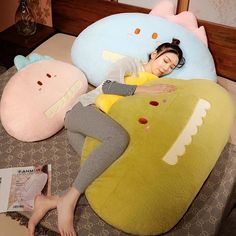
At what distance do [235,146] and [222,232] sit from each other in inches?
15.8

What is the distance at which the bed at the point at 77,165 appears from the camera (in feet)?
4.02

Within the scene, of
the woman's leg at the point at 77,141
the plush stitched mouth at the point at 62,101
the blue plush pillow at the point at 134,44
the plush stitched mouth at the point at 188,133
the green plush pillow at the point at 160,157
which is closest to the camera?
the green plush pillow at the point at 160,157

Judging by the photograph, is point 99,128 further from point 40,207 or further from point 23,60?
point 23,60

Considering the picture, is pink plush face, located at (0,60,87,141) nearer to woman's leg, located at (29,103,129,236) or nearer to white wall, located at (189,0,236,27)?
woman's leg, located at (29,103,129,236)

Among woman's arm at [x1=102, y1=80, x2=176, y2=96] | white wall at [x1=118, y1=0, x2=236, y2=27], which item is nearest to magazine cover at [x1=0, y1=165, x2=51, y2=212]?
woman's arm at [x1=102, y1=80, x2=176, y2=96]

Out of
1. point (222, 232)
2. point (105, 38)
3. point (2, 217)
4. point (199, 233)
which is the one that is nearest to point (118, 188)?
point (199, 233)

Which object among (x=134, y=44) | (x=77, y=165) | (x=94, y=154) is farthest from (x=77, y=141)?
(x=134, y=44)

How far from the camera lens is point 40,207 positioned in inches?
48.9

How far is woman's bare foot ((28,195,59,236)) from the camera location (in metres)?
1.20

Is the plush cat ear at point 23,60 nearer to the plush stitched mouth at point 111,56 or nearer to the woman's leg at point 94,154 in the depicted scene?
the plush stitched mouth at point 111,56

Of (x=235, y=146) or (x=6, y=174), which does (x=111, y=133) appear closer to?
(x=6, y=174)

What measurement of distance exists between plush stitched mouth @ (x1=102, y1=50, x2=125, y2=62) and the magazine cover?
0.72 m

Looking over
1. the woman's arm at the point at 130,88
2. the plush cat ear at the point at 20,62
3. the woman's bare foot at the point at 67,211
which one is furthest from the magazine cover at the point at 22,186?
the plush cat ear at the point at 20,62

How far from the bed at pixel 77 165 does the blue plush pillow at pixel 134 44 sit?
17 centimetres
